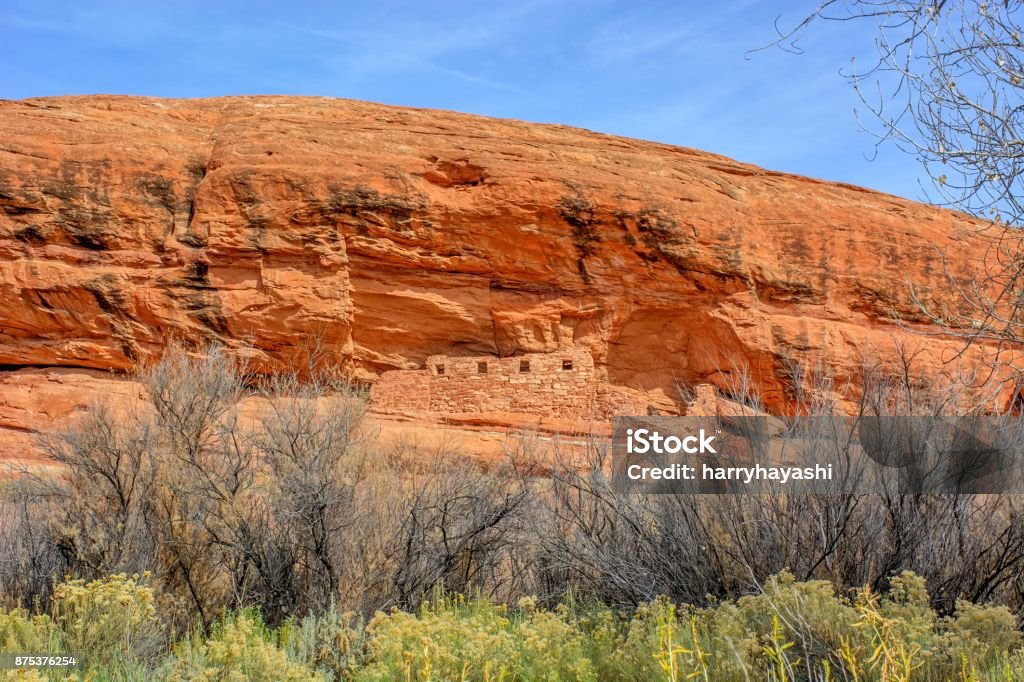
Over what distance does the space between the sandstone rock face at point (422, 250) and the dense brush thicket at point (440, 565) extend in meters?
4.37

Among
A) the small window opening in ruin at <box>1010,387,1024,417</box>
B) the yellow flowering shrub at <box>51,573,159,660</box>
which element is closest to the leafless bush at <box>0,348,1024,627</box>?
the small window opening in ruin at <box>1010,387,1024,417</box>

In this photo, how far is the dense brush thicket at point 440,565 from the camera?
216 inches

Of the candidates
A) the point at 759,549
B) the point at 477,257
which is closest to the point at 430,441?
the point at 477,257

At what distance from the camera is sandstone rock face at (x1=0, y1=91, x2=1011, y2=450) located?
14484 mm

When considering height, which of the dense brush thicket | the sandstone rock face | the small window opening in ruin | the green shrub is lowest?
Answer: the green shrub

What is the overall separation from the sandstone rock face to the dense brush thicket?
4.37 meters

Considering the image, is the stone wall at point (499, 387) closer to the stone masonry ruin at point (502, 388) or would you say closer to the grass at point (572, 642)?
the stone masonry ruin at point (502, 388)

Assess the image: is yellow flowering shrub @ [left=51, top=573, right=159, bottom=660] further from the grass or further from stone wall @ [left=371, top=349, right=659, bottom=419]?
stone wall @ [left=371, top=349, right=659, bottom=419]

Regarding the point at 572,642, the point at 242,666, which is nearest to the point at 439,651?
the point at 572,642

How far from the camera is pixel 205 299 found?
47.9ft

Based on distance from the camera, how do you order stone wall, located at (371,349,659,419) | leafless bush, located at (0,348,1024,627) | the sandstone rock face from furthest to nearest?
stone wall, located at (371,349,659,419), the sandstone rock face, leafless bush, located at (0,348,1024,627)

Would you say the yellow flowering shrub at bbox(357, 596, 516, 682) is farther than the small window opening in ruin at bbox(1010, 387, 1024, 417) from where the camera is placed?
No

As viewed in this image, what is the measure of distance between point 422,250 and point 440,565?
770cm

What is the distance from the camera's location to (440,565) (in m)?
8.48
